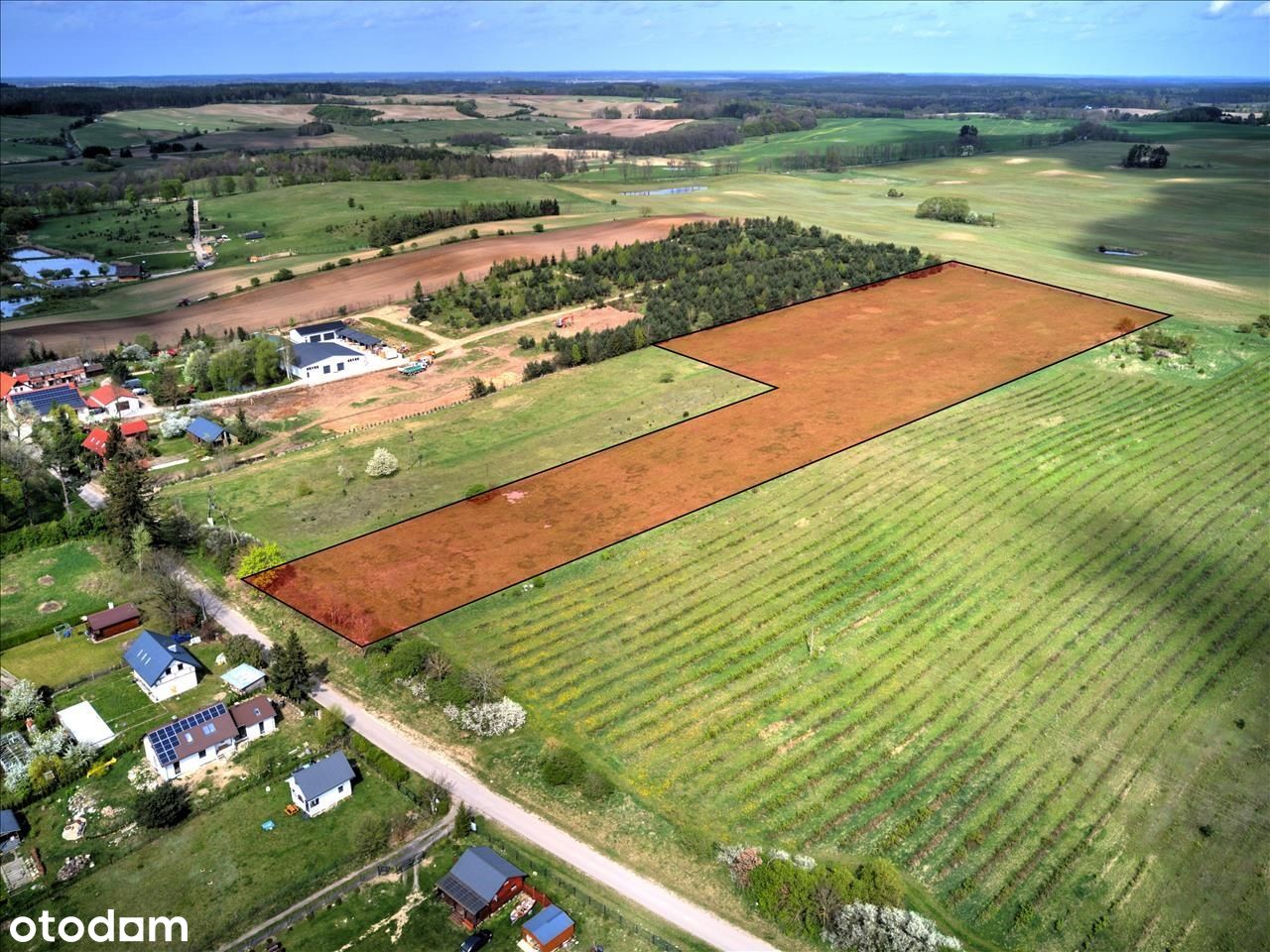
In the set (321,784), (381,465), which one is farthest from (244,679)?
(381,465)

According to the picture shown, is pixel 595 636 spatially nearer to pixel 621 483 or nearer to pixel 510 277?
pixel 621 483

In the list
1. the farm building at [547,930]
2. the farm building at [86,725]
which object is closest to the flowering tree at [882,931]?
the farm building at [547,930]

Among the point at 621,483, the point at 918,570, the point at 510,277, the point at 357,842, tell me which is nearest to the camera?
the point at 357,842

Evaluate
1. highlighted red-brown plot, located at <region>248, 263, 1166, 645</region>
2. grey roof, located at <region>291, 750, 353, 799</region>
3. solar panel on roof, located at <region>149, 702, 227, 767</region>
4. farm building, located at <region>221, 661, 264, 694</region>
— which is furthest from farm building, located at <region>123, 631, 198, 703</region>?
grey roof, located at <region>291, 750, 353, 799</region>

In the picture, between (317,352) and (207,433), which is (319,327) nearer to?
(317,352)

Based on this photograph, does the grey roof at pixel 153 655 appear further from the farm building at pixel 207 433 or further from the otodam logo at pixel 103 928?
the farm building at pixel 207 433

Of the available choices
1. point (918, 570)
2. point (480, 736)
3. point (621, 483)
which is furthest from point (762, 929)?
point (621, 483)
